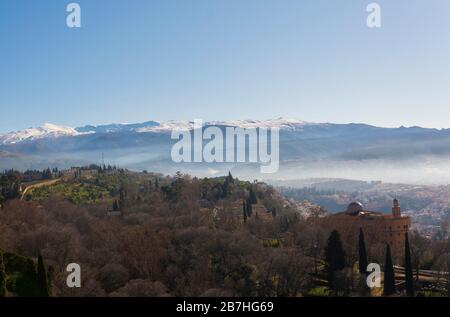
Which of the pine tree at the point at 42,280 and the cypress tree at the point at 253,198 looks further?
the cypress tree at the point at 253,198

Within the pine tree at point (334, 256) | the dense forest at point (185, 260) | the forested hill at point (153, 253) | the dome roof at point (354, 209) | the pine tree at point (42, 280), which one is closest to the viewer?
the pine tree at point (42, 280)

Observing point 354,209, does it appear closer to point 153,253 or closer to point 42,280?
point 153,253

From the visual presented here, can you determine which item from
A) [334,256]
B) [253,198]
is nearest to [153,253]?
[334,256]

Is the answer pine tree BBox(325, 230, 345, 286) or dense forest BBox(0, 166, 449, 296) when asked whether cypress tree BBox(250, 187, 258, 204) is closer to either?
dense forest BBox(0, 166, 449, 296)

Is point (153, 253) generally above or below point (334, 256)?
above

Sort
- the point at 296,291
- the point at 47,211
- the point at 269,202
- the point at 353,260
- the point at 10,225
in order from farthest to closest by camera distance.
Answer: the point at 269,202 < the point at 47,211 < the point at 10,225 < the point at 353,260 < the point at 296,291

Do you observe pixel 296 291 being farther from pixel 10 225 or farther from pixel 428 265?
pixel 10 225

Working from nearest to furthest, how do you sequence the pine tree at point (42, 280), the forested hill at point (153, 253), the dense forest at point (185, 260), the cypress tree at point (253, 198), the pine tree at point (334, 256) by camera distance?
the pine tree at point (42, 280), the dense forest at point (185, 260), the forested hill at point (153, 253), the pine tree at point (334, 256), the cypress tree at point (253, 198)

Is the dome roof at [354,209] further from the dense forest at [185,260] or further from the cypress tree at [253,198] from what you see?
the cypress tree at [253,198]

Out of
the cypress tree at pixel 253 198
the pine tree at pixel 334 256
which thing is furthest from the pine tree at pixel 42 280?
the cypress tree at pixel 253 198

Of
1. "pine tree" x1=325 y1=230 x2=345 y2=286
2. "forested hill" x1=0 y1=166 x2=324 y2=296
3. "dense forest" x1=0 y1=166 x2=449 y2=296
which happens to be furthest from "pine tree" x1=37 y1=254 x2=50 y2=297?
"pine tree" x1=325 y1=230 x2=345 y2=286
